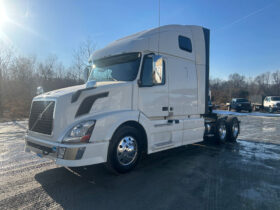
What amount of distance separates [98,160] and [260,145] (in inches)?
265

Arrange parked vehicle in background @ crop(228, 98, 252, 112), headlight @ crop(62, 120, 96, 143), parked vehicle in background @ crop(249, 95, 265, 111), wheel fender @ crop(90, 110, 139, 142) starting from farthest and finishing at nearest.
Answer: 1. parked vehicle in background @ crop(249, 95, 265, 111)
2. parked vehicle in background @ crop(228, 98, 252, 112)
3. wheel fender @ crop(90, 110, 139, 142)
4. headlight @ crop(62, 120, 96, 143)

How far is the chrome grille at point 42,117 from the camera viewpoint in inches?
153

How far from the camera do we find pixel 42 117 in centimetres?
409

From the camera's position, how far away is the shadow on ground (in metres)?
3.12

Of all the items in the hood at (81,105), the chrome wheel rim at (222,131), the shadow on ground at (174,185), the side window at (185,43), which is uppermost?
the side window at (185,43)

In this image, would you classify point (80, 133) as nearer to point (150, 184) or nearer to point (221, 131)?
point (150, 184)

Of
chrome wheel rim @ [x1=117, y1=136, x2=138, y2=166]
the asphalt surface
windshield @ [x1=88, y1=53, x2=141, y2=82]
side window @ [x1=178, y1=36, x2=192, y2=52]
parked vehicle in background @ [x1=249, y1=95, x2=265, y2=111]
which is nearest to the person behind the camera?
the asphalt surface

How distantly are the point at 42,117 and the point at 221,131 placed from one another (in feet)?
21.3

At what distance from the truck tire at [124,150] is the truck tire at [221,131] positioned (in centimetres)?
415

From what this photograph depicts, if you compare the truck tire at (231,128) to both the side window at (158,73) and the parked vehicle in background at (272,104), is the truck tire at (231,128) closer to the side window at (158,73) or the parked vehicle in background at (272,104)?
the side window at (158,73)

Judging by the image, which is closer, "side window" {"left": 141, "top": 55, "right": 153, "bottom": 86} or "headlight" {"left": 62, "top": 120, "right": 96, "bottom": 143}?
"headlight" {"left": 62, "top": 120, "right": 96, "bottom": 143}

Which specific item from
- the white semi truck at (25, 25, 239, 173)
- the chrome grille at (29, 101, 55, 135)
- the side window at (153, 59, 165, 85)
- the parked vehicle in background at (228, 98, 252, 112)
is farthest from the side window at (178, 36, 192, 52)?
the parked vehicle in background at (228, 98, 252, 112)

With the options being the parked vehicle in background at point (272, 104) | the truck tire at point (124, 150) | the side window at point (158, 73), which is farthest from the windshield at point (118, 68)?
the parked vehicle in background at point (272, 104)

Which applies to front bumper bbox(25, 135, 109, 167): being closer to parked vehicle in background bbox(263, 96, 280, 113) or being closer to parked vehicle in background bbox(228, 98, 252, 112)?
parked vehicle in background bbox(228, 98, 252, 112)
